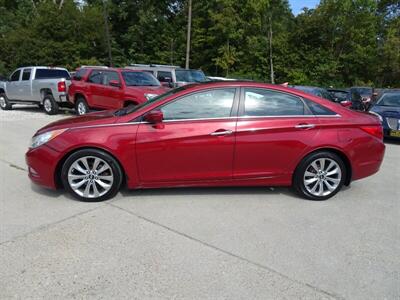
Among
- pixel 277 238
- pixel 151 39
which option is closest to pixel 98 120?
pixel 277 238

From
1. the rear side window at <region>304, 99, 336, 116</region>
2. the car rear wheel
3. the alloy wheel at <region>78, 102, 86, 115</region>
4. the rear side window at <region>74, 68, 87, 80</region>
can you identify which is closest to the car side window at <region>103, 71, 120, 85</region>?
the rear side window at <region>74, 68, 87, 80</region>

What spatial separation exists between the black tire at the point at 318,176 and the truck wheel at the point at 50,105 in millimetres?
10479

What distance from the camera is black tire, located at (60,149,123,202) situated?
14.1 ft

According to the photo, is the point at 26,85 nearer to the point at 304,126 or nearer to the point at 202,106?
the point at 202,106

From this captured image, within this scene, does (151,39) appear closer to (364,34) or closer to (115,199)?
(364,34)

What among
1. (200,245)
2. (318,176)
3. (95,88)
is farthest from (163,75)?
(200,245)

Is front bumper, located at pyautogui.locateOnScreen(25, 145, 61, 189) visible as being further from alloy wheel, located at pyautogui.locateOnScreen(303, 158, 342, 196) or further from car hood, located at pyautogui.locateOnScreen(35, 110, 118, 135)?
alloy wheel, located at pyautogui.locateOnScreen(303, 158, 342, 196)

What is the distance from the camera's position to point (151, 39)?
3791 cm

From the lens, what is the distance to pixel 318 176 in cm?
468

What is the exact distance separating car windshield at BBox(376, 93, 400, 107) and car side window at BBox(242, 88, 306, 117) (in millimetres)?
6311

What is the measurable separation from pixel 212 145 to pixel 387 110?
663cm

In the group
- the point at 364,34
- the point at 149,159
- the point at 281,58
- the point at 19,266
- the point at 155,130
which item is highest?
the point at 364,34

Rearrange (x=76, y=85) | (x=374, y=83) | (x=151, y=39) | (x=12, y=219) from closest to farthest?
(x=12, y=219), (x=76, y=85), (x=374, y=83), (x=151, y=39)

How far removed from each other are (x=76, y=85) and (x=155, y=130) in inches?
320
